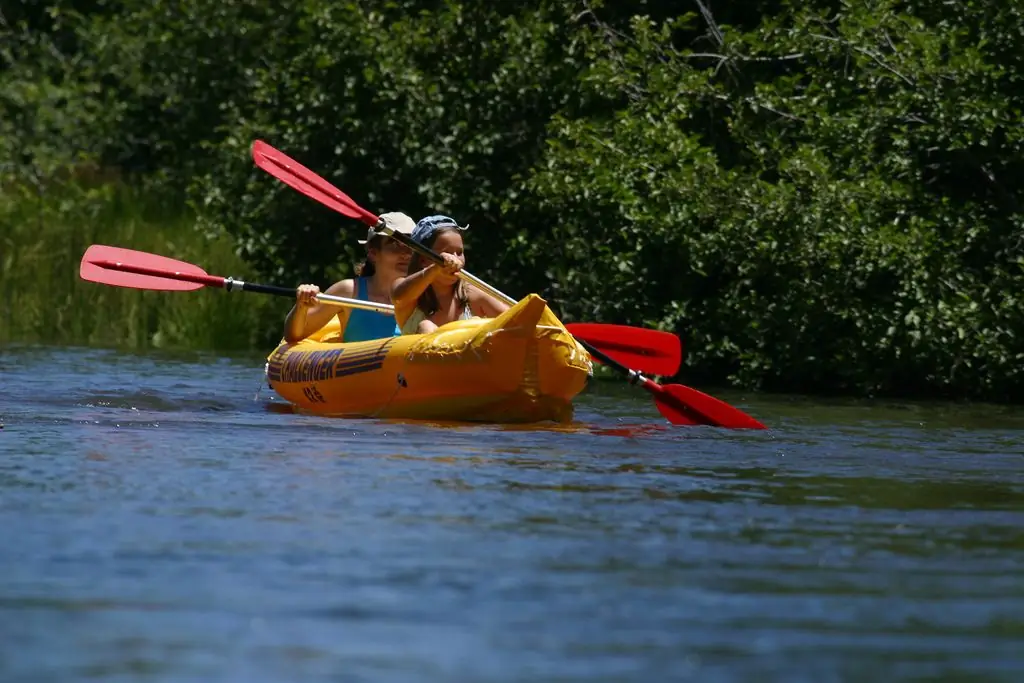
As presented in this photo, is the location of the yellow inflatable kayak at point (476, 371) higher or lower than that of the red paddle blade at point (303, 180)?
lower

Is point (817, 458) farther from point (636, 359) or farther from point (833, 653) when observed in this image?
point (833, 653)

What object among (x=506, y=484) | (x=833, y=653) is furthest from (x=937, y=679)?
(x=506, y=484)

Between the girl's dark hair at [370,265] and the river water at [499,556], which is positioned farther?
the girl's dark hair at [370,265]

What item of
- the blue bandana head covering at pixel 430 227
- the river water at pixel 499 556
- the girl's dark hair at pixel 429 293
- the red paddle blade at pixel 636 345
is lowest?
the river water at pixel 499 556

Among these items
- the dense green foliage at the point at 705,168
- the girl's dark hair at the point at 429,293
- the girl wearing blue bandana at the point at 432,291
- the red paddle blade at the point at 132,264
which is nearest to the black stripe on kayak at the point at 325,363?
the girl wearing blue bandana at the point at 432,291

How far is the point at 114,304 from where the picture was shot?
57.0 feet

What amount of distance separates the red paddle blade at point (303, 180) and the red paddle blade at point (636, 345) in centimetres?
178

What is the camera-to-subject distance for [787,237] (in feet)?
42.9

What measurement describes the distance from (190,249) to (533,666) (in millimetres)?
14439

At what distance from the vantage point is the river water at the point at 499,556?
13.1ft

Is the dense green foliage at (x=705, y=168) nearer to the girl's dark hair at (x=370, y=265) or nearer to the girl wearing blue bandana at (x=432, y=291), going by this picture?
the girl's dark hair at (x=370, y=265)

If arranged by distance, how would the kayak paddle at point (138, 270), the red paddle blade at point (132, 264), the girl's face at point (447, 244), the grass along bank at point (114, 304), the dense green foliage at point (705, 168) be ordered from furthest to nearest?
the grass along bank at point (114, 304), the dense green foliage at point (705, 168), the red paddle blade at point (132, 264), the kayak paddle at point (138, 270), the girl's face at point (447, 244)

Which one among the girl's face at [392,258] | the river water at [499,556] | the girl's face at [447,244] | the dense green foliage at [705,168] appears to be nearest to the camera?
the river water at [499,556]

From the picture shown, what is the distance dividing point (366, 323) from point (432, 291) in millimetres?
984
